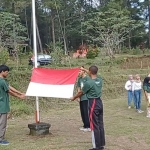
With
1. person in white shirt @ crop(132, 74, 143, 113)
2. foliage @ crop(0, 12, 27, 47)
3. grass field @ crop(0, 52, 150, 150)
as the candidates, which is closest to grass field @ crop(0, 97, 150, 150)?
grass field @ crop(0, 52, 150, 150)

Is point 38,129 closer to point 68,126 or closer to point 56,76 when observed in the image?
point 56,76

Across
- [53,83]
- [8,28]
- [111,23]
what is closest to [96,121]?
[53,83]

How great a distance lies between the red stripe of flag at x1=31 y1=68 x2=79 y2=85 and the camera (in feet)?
25.9

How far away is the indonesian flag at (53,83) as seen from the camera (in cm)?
776

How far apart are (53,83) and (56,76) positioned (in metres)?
0.20

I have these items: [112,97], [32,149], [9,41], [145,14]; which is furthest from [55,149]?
[145,14]

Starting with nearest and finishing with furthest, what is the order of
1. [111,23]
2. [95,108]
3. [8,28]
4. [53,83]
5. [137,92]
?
[95,108] → [53,83] → [137,92] → [8,28] → [111,23]

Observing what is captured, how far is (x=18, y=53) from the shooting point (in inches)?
947

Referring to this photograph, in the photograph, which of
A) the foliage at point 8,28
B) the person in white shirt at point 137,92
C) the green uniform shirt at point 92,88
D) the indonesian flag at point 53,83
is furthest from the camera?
the foliage at point 8,28

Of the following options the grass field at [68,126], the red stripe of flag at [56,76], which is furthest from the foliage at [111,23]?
the red stripe of flag at [56,76]

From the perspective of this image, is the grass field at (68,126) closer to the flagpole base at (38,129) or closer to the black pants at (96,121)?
the flagpole base at (38,129)

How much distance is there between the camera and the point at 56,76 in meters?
8.02

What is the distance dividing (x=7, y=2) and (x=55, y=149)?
34.6m

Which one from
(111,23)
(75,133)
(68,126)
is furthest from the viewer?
(111,23)
